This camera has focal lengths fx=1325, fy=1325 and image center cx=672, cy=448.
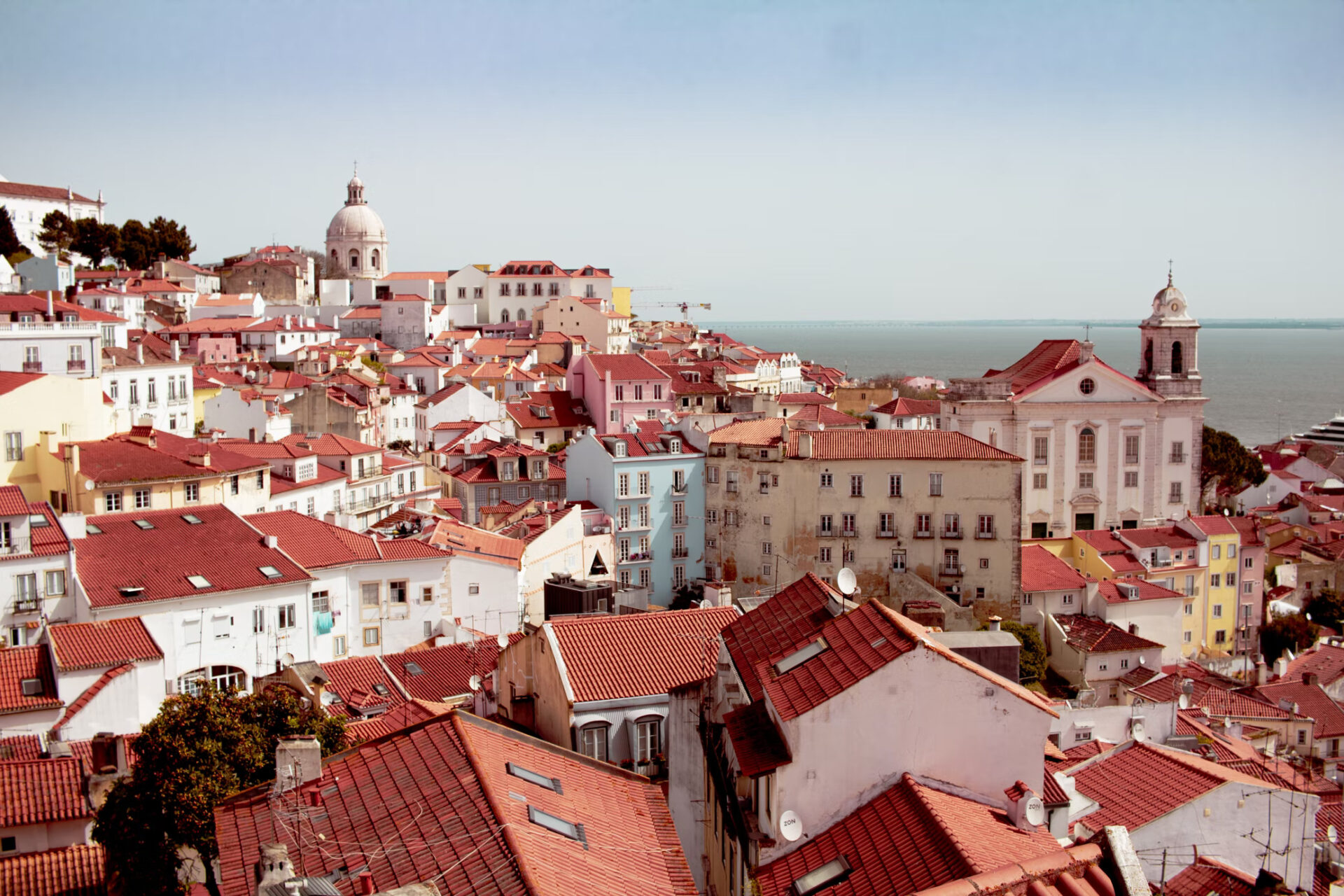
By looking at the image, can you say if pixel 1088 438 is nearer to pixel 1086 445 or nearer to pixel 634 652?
pixel 1086 445

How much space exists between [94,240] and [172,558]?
5681cm

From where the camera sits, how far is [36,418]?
32.5 m

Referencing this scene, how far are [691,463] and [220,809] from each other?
29.3 metres

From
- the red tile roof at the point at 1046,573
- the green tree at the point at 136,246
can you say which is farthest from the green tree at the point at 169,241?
the red tile roof at the point at 1046,573

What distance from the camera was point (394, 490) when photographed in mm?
42094

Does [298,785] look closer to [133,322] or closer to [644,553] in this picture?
[644,553]

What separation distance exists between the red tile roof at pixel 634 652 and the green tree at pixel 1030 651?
21688 mm

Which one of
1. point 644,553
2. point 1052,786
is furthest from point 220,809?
point 644,553

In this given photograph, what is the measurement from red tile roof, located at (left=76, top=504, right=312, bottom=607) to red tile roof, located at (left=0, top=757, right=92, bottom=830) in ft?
25.9

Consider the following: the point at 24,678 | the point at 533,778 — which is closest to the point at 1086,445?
the point at 24,678

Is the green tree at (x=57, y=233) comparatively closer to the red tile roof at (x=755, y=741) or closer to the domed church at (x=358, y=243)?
the domed church at (x=358, y=243)

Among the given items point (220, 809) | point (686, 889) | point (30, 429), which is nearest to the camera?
point (686, 889)

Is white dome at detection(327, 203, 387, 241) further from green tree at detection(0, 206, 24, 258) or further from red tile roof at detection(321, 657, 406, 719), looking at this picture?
red tile roof at detection(321, 657, 406, 719)

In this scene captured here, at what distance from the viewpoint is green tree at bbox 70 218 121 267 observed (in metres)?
74.8
